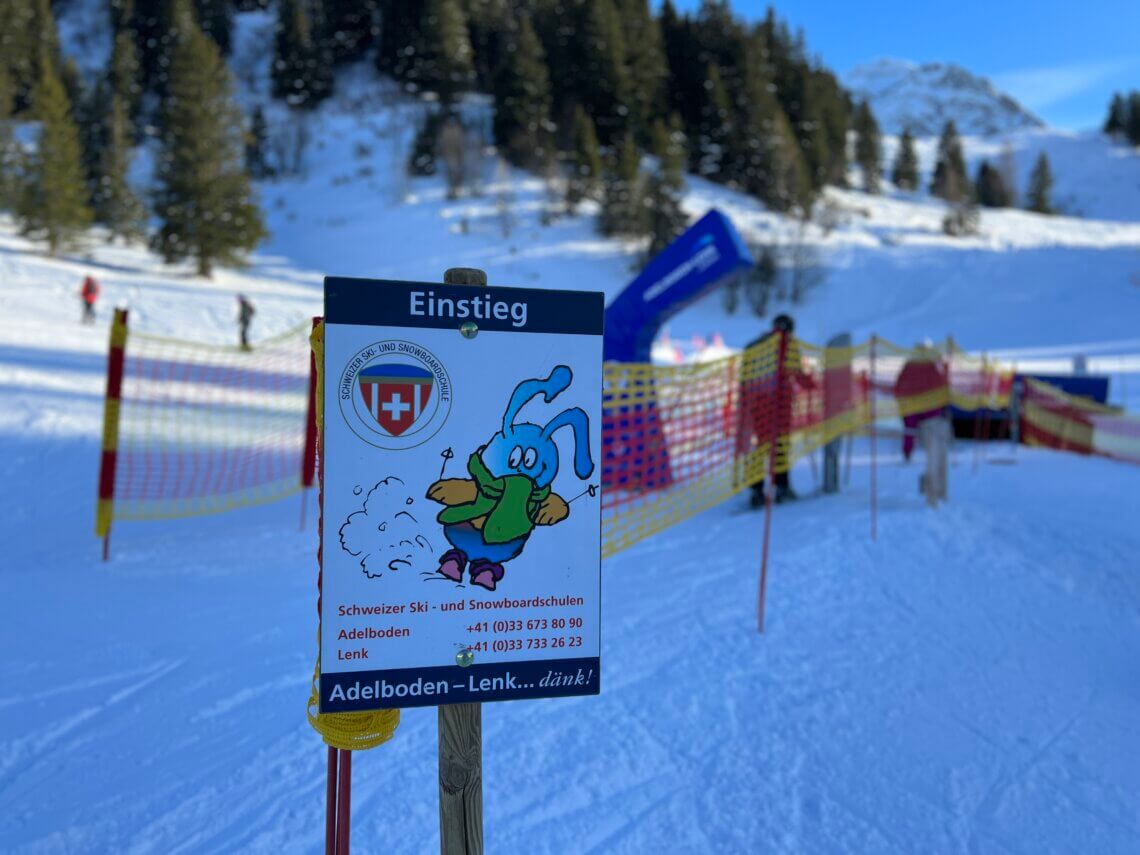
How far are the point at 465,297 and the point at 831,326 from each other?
34275 mm

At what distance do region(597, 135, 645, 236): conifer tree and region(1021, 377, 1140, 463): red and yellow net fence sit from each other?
2703 centimetres

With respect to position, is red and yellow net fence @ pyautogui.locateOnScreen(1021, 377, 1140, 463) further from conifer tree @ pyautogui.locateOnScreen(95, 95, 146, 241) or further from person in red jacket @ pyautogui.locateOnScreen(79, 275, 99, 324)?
conifer tree @ pyautogui.locateOnScreen(95, 95, 146, 241)

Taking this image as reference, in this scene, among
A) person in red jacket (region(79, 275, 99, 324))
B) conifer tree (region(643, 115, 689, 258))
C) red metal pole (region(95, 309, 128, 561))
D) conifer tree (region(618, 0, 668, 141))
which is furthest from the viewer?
conifer tree (region(618, 0, 668, 141))

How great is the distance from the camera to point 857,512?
7098 millimetres

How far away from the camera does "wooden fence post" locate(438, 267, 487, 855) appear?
1.87m

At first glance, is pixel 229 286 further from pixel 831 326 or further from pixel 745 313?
pixel 831 326

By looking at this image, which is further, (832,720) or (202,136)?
(202,136)

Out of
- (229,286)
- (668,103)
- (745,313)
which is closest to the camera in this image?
(229,286)

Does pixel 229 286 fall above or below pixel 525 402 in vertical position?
above

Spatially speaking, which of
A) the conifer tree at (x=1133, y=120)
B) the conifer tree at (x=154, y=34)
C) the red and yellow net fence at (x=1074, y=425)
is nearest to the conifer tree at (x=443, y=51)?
the conifer tree at (x=154, y=34)

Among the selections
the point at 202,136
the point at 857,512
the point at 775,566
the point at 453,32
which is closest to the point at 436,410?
the point at 775,566

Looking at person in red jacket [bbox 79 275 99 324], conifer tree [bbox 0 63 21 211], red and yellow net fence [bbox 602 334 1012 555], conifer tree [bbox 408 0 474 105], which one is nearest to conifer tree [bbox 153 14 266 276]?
conifer tree [bbox 0 63 21 211]

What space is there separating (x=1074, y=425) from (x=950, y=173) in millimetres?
51232

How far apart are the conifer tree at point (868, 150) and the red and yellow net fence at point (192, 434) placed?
175ft
